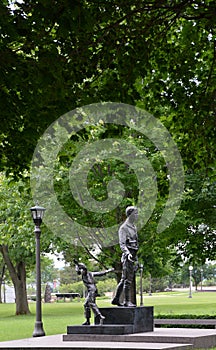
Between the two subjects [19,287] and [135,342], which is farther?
[19,287]

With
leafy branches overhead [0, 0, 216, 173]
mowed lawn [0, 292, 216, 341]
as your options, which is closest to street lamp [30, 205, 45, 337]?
mowed lawn [0, 292, 216, 341]

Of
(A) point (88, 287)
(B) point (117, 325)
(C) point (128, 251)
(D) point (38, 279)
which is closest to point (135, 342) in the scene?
(B) point (117, 325)

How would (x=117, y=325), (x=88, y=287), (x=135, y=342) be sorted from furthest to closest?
(x=88, y=287), (x=117, y=325), (x=135, y=342)

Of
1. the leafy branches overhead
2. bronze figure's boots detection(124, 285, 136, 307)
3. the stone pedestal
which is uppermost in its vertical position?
the leafy branches overhead

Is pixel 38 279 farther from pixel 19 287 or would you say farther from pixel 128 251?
pixel 19 287

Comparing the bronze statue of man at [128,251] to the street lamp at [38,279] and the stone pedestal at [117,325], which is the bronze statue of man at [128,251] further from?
the street lamp at [38,279]

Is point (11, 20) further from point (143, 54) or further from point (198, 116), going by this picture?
point (198, 116)

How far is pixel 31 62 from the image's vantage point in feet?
37.5

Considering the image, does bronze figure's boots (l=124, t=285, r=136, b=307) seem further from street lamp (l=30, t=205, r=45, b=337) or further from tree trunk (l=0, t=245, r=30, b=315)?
tree trunk (l=0, t=245, r=30, b=315)

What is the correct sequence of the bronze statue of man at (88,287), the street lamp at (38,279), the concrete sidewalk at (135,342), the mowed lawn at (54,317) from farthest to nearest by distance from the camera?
the mowed lawn at (54,317), the street lamp at (38,279), the bronze statue of man at (88,287), the concrete sidewalk at (135,342)

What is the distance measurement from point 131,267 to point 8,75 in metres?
10.5

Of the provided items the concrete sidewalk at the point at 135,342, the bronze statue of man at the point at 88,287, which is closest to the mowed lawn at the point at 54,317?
the bronze statue of man at the point at 88,287

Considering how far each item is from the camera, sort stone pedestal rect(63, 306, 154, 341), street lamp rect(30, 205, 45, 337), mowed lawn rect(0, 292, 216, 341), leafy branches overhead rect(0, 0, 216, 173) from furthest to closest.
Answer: mowed lawn rect(0, 292, 216, 341), street lamp rect(30, 205, 45, 337), stone pedestal rect(63, 306, 154, 341), leafy branches overhead rect(0, 0, 216, 173)

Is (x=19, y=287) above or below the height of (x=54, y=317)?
above
